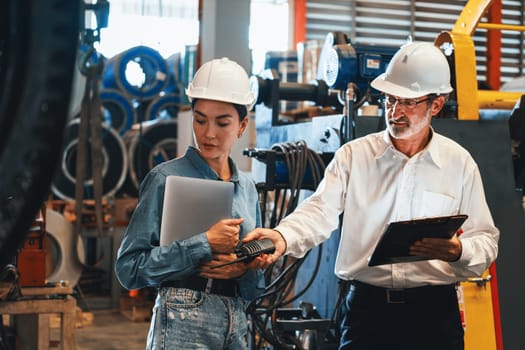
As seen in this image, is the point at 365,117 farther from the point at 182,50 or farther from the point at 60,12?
the point at 182,50

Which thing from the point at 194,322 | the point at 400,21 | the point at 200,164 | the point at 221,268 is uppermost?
Result: the point at 400,21

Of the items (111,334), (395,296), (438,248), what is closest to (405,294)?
(395,296)

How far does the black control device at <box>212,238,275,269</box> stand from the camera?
1.82m

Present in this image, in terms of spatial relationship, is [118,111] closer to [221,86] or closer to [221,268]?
[221,86]

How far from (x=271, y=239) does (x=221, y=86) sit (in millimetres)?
456

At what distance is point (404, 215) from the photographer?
219 cm

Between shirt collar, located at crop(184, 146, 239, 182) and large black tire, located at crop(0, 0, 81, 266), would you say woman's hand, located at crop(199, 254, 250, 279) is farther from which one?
large black tire, located at crop(0, 0, 81, 266)

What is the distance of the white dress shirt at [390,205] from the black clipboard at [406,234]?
15 centimetres

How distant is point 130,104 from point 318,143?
4.41m

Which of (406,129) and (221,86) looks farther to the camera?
(406,129)

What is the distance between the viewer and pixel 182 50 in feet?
24.8

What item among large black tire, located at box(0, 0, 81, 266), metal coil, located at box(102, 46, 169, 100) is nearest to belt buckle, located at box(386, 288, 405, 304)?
large black tire, located at box(0, 0, 81, 266)

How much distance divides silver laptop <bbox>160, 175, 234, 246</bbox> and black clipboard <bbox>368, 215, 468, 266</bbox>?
45 centimetres

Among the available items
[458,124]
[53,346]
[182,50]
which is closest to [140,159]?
[182,50]
